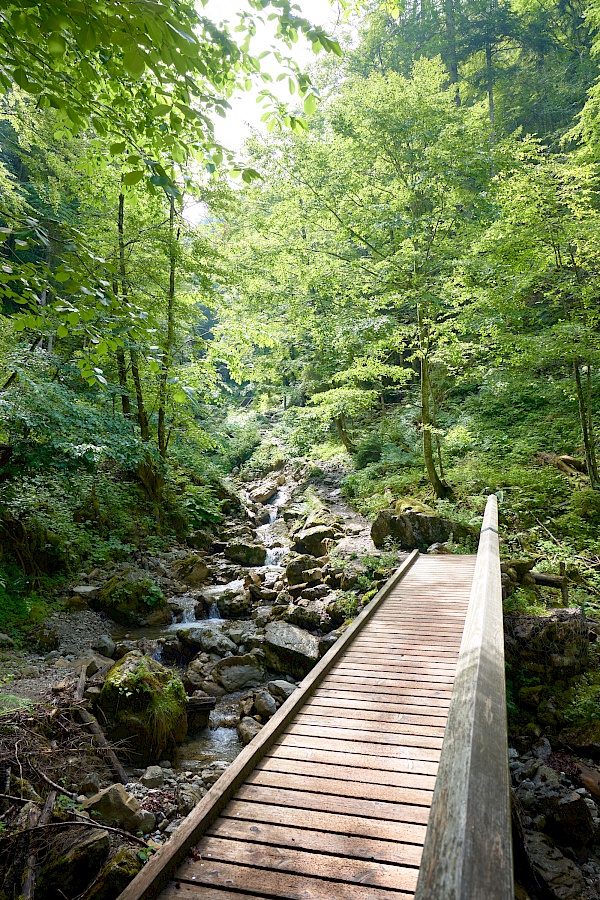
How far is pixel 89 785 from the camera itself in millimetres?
3990

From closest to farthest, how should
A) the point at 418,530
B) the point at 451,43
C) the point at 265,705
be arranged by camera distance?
the point at 265,705
the point at 418,530
the point at 451,43

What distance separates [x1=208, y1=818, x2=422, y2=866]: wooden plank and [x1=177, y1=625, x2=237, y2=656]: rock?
4.69 meters

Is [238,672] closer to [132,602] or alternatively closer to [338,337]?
[132,602]

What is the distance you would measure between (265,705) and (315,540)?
17.5ft

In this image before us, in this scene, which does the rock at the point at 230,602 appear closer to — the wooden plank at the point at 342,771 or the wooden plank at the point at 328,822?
the wooden plank at the point at 342,771

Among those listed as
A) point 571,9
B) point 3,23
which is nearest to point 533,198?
point 3,23

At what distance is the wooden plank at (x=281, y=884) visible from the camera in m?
2.18

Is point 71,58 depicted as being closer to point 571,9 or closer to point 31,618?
point 31,618

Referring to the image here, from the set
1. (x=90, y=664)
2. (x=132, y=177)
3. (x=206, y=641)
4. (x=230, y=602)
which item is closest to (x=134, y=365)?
(x=230, y=602)

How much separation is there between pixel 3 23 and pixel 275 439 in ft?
65.4

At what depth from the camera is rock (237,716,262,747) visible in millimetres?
5344

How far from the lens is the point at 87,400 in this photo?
913 centimetres

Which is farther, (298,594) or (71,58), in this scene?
(298,594)

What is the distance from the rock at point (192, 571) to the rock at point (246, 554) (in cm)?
128
